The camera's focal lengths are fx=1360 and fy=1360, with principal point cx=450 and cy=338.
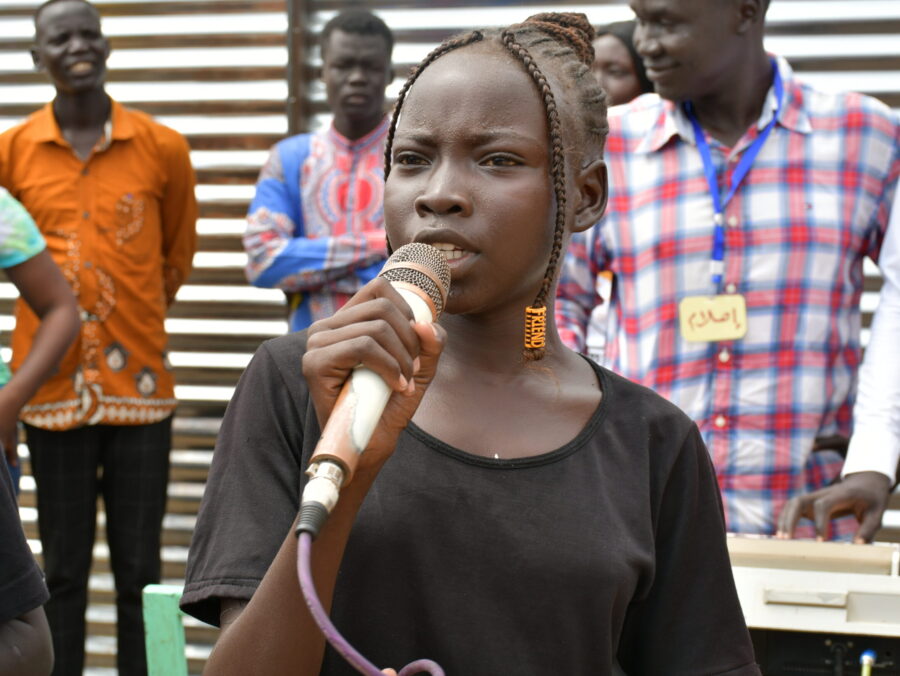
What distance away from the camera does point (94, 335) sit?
481 centimetres

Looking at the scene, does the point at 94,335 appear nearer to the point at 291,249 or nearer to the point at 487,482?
the point at 291,249

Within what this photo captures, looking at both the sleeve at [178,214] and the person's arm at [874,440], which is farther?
the sleeve at [178,214]

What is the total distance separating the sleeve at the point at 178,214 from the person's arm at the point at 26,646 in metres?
3.17

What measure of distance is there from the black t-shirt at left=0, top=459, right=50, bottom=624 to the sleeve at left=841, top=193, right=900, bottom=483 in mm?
2030

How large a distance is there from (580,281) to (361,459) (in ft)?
6.57

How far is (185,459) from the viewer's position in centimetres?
572

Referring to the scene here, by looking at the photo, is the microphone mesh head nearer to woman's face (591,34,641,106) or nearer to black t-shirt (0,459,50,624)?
black t-shirt (0,459,50,624)

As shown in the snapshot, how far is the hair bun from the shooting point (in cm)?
210

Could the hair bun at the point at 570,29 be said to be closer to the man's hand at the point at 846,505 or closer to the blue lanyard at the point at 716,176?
the blue lanyard at the point at 716,176

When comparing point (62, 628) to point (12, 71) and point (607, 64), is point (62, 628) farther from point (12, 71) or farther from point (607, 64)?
point (607, 64)

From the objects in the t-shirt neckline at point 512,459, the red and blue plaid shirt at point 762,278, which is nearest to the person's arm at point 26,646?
the t-shirt neckline at point 512,459

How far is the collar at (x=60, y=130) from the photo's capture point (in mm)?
4875

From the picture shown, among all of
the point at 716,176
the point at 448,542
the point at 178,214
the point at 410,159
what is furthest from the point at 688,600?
the point at 178,214

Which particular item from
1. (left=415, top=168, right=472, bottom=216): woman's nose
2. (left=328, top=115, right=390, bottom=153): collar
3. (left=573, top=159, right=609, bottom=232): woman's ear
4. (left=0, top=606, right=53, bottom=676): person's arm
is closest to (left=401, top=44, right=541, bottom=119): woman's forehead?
(left=415, top=168, right=472, bottom=216): woman's nose
